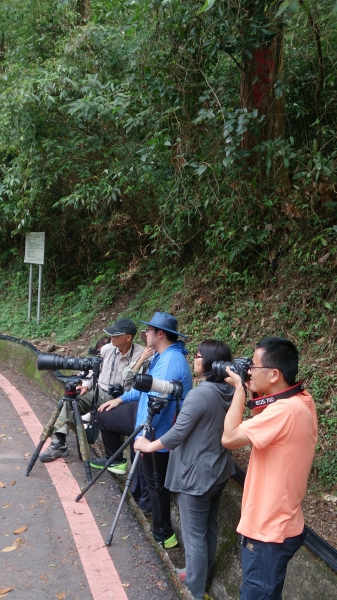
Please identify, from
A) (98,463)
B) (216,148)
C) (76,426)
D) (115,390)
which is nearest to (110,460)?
(76,426)

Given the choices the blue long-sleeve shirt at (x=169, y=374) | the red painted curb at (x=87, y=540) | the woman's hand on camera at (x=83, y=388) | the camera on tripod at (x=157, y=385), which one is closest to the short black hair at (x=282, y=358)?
the camera on tripod at (x=157, y=385)

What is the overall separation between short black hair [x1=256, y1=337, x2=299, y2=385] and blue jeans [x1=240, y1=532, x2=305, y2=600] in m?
0.79

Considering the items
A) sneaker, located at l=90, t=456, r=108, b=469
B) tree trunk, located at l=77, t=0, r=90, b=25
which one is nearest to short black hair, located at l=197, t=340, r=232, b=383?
sneaker, located at l=90, t=456, r=108, b=469

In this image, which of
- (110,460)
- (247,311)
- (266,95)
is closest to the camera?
(110,460)

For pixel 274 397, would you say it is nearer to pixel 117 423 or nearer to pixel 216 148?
pixel 117 423

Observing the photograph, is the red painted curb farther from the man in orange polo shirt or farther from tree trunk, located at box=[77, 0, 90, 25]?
tree trunk, located at box=[77, 0, 90, 25]

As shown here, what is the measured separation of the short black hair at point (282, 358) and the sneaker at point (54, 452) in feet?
11.2

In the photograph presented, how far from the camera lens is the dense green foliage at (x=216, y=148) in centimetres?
588

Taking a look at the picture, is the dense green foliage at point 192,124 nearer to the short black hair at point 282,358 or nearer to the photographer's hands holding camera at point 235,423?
the short black hair at point 282,358

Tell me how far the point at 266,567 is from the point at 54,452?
3329 mm

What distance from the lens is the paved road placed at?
3514 mm

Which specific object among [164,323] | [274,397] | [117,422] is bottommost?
[117,422]

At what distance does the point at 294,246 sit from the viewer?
6.70 meters

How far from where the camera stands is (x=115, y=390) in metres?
5.27
